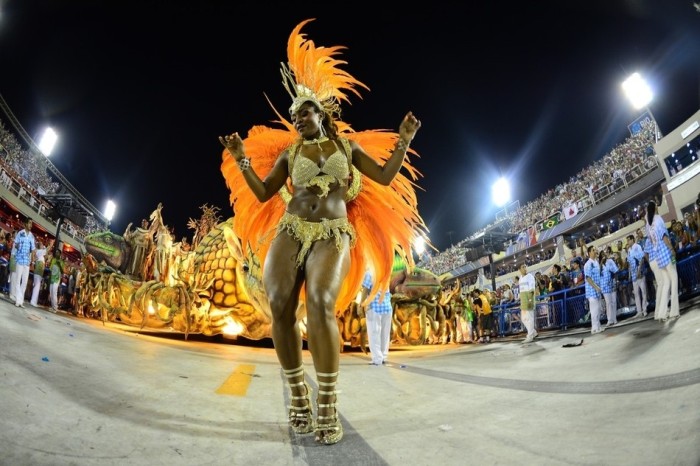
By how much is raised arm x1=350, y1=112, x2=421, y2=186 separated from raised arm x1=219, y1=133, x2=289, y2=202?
48cm

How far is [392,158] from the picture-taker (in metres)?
2.39

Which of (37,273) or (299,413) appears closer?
(299,413)

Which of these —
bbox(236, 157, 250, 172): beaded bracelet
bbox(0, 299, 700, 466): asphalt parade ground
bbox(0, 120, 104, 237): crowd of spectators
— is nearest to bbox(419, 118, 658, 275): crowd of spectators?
bbox(0, 299, 700, 466): asphalt parade ground

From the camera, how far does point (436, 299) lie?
9.60m

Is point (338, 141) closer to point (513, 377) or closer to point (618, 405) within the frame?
point (618, 405)

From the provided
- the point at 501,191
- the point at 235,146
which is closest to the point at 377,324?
the point at 235,146

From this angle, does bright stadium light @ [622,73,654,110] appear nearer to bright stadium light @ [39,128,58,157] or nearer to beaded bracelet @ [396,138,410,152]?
beaded bracelet @ [396,138,410,152]

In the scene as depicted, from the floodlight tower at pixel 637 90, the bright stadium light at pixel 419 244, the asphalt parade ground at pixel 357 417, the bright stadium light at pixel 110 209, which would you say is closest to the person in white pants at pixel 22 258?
the asphalt parade ground at pixel 357 417

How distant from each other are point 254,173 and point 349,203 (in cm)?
79

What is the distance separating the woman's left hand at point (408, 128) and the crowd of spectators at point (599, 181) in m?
17.4

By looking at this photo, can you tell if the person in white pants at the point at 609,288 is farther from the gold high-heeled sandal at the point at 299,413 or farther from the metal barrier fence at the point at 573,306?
the gold high-heeled sandal at the point at 299,413

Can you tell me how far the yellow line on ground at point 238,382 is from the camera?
2.48m

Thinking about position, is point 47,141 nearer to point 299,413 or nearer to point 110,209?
point 110,209

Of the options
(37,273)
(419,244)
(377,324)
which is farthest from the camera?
(37,273)
